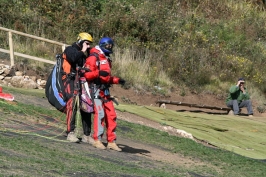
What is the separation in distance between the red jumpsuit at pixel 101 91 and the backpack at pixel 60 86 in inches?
13.7

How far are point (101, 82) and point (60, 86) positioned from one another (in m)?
0.65

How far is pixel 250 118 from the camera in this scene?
20.7 meters

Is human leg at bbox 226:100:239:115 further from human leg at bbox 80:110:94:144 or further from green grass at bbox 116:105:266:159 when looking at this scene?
human leg at bbox 80:110:94:144

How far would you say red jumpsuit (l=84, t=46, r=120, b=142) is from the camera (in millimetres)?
10664

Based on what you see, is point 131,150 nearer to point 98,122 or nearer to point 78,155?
point 98,122

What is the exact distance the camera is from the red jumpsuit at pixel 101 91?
420 inches

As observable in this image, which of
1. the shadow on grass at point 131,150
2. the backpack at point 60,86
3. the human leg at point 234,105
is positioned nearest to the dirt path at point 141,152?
the shadow on grass at point 131,150

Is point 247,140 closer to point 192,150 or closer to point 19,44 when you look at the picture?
point 192,150

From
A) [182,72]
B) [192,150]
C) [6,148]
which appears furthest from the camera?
[182,72]

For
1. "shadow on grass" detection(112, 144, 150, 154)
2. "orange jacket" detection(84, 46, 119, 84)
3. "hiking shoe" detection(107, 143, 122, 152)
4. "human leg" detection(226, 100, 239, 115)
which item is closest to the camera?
"orange jacket" detection(84, 46, 119, 84)

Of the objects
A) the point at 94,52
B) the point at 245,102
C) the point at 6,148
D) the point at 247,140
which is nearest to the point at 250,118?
the point at 245,102

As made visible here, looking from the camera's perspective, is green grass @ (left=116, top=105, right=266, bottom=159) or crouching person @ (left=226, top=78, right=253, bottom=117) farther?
crouching person @ (left=226, top=78, right=253, bottom=117)

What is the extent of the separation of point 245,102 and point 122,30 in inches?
277

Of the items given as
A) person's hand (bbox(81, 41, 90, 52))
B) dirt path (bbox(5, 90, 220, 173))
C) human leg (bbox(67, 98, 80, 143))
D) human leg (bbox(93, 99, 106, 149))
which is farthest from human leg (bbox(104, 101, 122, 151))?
person's hand (bbox(81, 41, 90, 52))
